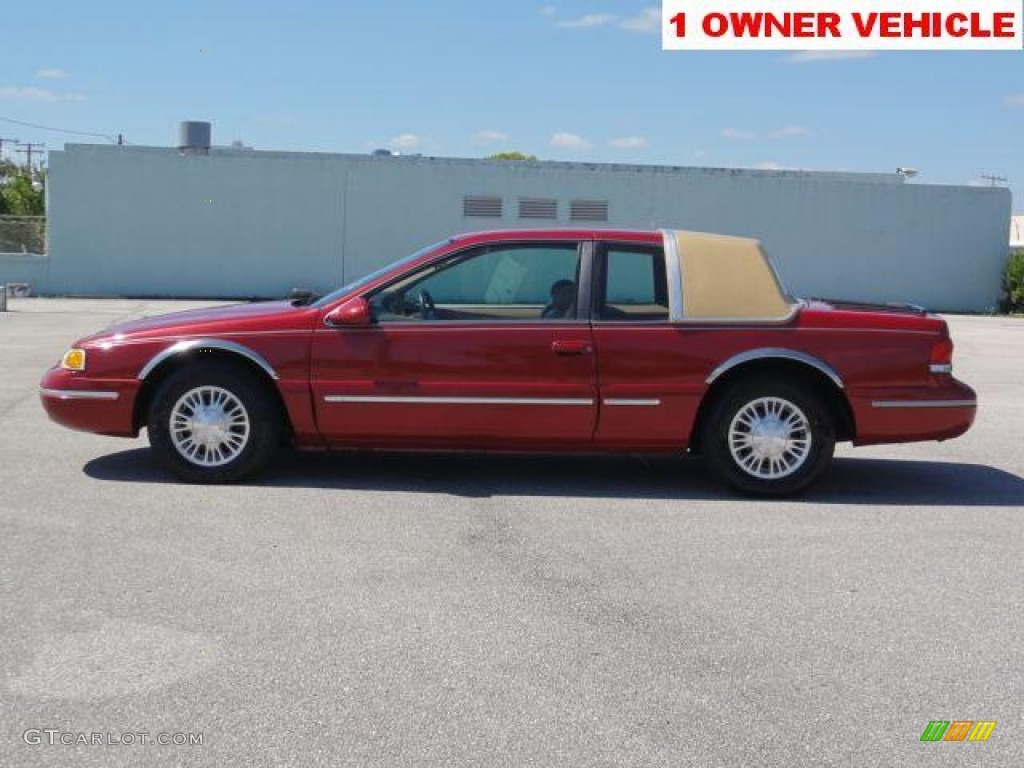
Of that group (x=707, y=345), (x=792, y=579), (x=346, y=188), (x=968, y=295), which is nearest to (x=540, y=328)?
(x=707, y=345)

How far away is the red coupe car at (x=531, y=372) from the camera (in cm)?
720

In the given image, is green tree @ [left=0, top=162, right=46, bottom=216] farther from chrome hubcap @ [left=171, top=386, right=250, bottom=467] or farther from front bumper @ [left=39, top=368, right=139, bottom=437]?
chrome hubcap @ [left=171, top=386, right=250, bottom=467]

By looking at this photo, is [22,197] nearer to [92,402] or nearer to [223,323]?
[92,402]

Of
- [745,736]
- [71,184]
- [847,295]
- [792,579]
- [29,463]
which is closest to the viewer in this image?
[745,736]

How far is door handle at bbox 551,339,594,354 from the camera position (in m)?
7.18

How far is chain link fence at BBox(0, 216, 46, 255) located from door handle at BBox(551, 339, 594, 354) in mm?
27347

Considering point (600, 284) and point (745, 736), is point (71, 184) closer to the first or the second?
point (600, 284)

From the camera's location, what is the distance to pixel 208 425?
7.24 m

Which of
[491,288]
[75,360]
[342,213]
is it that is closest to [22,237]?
[342,213]

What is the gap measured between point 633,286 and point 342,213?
2404 centimetres

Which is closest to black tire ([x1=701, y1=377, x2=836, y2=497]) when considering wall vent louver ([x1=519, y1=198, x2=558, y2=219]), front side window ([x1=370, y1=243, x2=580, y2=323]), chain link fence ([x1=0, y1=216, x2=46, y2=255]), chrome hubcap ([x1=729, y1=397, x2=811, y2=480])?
chrome hubcap ([x1=729, y1=397, x2=811, y2=480])

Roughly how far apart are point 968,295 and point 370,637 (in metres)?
31.5

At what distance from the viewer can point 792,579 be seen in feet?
18.4

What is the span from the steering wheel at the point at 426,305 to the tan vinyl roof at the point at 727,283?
60.3 inches
